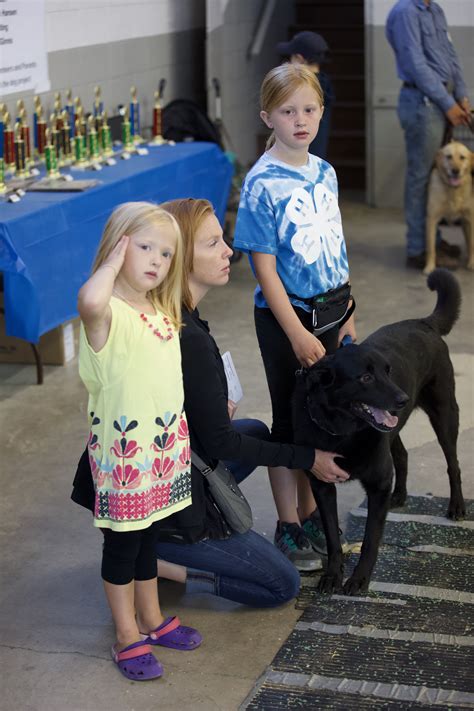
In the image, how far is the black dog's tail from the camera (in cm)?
322

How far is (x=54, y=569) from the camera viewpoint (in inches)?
122

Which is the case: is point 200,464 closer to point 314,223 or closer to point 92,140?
point 314,223

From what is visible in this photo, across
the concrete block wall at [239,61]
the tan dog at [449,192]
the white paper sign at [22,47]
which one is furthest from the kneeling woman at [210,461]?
the concrete block wall at [239,61]

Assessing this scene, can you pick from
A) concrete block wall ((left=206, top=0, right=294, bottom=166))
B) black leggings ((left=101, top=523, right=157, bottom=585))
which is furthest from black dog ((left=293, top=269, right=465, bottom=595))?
concrete block wall ((left=206, top=0, right=294, bottom=166))

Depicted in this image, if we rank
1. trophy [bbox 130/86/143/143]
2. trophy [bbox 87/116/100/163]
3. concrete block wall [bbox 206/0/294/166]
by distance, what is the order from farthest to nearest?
concrete block wall [bbox 206/0/294/166]
trophy [bbox 130/86/143/143]
trophy [bbox 87/116/100/163]

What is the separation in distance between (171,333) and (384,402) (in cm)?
53

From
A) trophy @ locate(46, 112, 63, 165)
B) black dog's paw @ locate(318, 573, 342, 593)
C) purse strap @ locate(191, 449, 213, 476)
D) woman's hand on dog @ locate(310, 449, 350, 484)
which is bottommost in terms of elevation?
black dog's paw @ locate(318, 573, 342, 593)

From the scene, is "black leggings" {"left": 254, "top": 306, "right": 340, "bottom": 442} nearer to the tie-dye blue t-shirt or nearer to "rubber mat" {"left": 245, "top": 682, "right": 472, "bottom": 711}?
the tie-dye blue t-shirt

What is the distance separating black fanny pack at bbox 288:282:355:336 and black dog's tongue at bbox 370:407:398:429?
41 centimetres

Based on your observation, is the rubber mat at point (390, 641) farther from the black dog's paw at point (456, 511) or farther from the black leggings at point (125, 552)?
the black leggings at point (125, 552)

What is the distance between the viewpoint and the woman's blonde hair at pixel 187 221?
2.58 m

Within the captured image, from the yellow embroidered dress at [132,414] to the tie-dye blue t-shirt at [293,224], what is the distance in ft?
1.63

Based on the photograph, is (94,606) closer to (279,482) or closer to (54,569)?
(54,569)

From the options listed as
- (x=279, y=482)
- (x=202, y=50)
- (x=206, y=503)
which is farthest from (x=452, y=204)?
(x=206, y=503)
